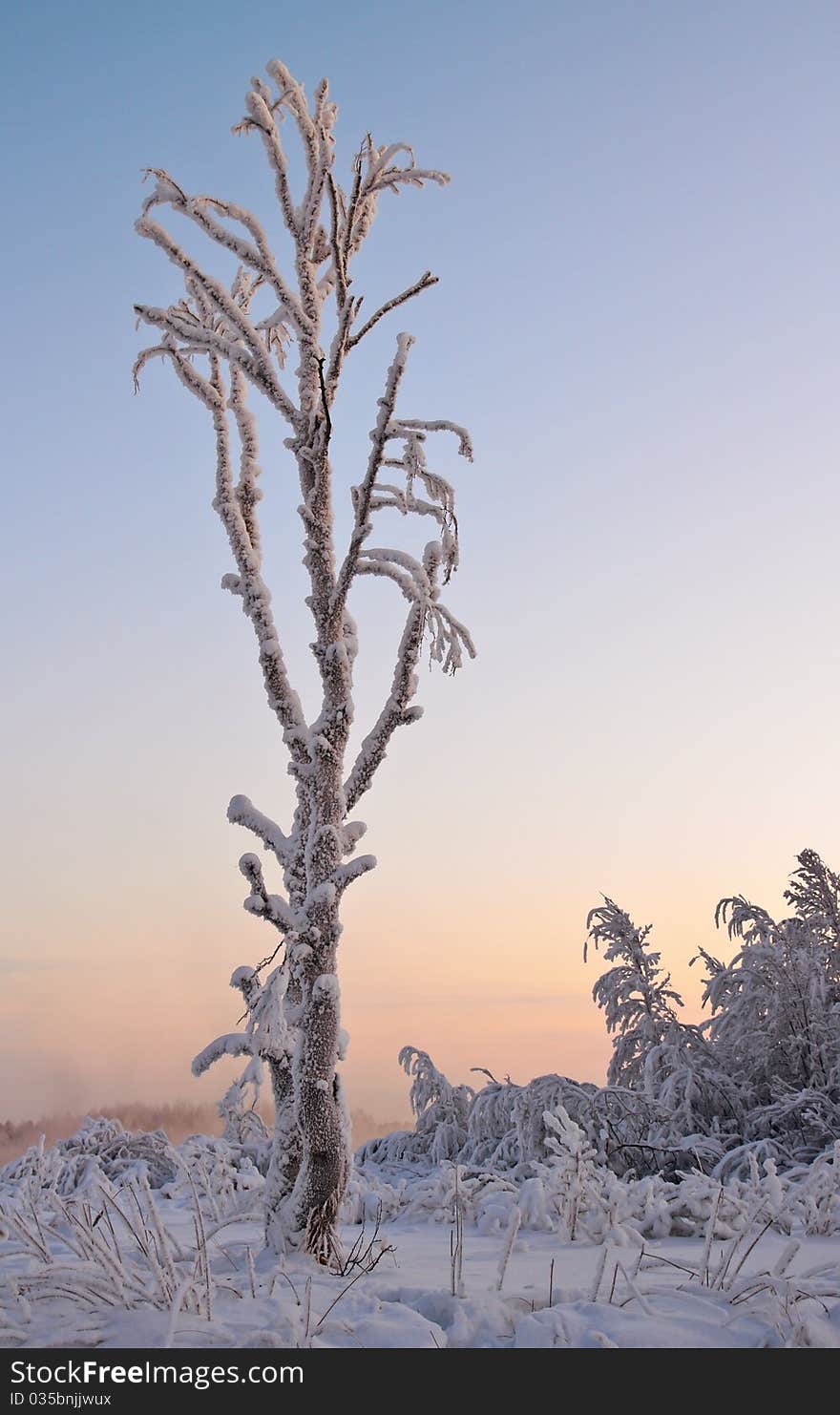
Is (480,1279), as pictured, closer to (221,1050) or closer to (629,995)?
(221,1050)

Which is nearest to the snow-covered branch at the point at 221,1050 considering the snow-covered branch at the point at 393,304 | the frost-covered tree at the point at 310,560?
the frost-covered tree at the point at 310,560

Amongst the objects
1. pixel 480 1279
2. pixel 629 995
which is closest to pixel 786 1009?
pixel 629 995

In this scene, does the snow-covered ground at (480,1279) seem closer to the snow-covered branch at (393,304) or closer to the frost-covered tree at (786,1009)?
the frost-covered tree at (786,1009)

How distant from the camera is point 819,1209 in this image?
707 centimetres

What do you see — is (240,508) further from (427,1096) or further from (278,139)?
(427,1096)

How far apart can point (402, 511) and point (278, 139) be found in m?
3.00

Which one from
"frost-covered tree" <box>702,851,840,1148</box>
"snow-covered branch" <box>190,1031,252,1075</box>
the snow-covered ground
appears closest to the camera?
the snow-covered ground

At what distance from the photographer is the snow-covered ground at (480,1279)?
159 inches

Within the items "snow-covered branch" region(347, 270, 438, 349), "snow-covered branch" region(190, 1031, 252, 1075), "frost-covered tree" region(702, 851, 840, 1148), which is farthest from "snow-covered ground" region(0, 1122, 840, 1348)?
"snow-covered branch" region(347, 270, 438, 349)

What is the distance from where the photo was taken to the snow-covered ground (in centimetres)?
403

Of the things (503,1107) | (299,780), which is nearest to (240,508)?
(299,780)

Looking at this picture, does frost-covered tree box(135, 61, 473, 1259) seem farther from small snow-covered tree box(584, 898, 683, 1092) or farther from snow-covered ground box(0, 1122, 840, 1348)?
small snow-covered tree box(584, 898, 683, 1092)

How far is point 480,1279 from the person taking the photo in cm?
541
